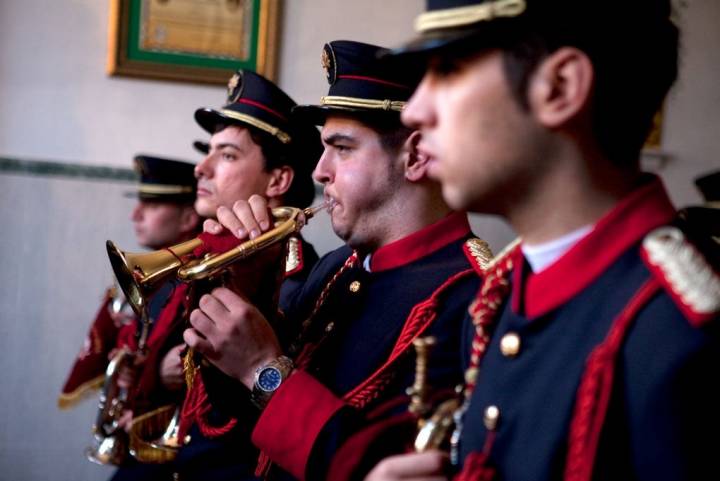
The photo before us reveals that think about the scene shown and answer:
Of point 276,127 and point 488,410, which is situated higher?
point 276,127

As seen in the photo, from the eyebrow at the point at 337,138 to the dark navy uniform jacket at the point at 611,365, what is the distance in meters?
0.60

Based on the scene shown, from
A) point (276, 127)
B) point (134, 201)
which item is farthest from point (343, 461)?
point (134, 201)

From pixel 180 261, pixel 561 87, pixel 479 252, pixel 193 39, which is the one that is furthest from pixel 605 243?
pixel 193 39

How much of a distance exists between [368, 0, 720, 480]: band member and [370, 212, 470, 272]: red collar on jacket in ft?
1.76

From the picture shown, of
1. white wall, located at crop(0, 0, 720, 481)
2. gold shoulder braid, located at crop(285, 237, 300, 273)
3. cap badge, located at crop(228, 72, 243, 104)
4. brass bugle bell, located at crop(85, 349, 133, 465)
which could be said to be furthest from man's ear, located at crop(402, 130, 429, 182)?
white wall, located at crop(0, 0, 720, 481)

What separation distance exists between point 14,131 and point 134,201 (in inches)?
18.2

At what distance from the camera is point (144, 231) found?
292 centimetres

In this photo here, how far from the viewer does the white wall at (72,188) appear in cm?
296

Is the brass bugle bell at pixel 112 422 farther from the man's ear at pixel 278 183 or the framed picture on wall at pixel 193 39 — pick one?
the framed picture on wall at pixel 193 39

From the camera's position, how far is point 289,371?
1336 mm

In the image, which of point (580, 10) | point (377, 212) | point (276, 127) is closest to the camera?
point (580, 10)

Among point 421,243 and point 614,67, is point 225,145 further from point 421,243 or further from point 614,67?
point 614,67

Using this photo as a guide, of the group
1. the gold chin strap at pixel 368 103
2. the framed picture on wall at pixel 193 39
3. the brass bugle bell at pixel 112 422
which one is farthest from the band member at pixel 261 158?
the framed picture on wall at pixel 193 39

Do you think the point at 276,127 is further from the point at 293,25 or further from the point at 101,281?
the point at 101,281
